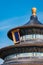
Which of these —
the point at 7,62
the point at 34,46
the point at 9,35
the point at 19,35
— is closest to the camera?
the point at 34,46

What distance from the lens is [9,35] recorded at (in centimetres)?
1577

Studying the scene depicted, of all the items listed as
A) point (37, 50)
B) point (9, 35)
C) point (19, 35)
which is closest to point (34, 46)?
point (37, 50)

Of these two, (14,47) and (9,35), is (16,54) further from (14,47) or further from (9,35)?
(9,35)

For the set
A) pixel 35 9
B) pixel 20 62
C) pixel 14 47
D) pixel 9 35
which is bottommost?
pixel 20 62

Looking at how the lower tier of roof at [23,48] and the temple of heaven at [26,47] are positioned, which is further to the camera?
the temple of heaven at [26,47]

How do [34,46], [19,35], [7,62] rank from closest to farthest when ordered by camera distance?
[34,46]
[7,62]
[19,35]

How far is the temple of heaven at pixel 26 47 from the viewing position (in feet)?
42.5

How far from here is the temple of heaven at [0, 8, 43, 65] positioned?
12961 mm

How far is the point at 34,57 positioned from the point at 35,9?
385cm

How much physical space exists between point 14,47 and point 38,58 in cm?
149

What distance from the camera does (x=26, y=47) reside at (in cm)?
1299

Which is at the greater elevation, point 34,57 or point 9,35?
point 9,35

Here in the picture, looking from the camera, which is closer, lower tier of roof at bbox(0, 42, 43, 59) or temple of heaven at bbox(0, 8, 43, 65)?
lower tier of roof at bbox(0, 42, 43, 59)

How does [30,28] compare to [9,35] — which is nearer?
[30,28]
